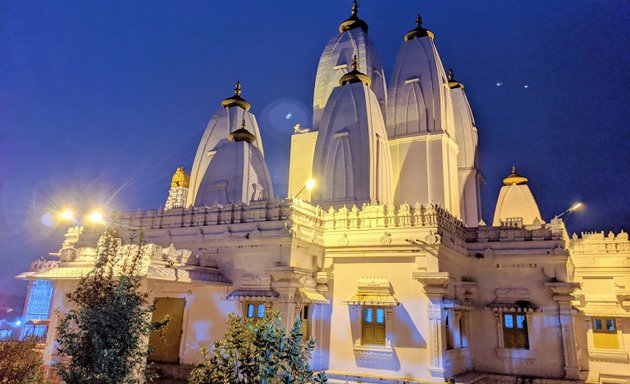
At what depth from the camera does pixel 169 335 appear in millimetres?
15062

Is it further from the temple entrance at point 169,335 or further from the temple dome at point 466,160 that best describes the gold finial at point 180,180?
the temple entrance at point 169,335

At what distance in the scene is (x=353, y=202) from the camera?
65.8 ft

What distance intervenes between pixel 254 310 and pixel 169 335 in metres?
3.23

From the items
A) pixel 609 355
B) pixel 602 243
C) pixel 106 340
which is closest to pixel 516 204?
pixel 602 243

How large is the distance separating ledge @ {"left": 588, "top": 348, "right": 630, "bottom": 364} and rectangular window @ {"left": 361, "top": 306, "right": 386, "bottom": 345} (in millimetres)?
10641

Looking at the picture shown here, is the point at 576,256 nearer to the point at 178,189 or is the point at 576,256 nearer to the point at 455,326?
the point at 455,326

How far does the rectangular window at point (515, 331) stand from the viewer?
16344 mm

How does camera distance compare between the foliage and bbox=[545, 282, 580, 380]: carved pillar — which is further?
bbox=[545, 282, 580, 380]: carved pillar

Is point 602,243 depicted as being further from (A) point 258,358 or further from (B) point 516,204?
(A) point 258,358

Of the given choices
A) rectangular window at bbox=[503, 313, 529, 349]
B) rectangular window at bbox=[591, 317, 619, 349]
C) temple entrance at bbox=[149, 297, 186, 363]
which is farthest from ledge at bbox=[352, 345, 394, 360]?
rectangular window at bbox=[591, 317, 619, 349]

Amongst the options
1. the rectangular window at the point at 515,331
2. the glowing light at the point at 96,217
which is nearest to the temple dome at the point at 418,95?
the rectangular window at the point at 515,331

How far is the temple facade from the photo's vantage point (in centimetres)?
1407

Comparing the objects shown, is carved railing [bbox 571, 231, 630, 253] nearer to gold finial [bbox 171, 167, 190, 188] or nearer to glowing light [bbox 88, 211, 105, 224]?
glowing light [bbox 88, 211, 105, 224]

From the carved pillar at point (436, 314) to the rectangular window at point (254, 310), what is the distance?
5.04m
